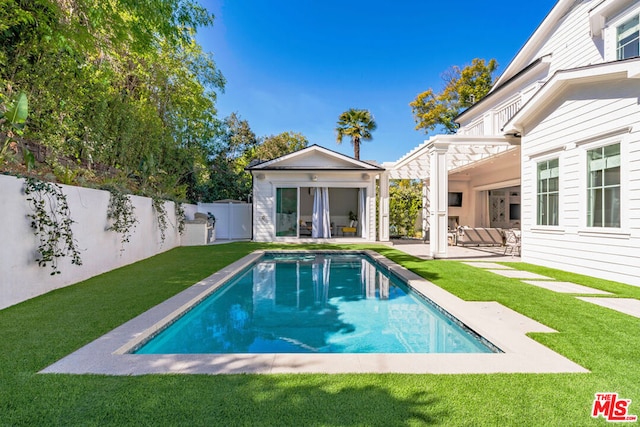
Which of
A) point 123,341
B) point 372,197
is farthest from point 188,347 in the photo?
point 372,197

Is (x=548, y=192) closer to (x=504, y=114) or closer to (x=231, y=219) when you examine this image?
(x=504, y=114)

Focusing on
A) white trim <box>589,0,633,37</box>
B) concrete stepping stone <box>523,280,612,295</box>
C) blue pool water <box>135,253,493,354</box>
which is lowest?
blue pool water <box>135,253,493,354</box>

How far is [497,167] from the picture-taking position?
527 inches

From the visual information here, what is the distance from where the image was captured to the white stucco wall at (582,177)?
5.90 meters

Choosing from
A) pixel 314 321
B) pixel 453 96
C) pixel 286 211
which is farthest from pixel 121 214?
pixel 453 96

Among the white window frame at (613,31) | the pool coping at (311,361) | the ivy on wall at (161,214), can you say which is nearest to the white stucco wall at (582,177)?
the white window frame at (613,31)

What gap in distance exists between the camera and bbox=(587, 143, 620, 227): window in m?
6.24

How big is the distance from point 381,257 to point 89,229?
317 inches

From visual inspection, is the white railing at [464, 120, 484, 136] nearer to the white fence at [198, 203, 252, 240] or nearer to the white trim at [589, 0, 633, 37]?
the white trim at [589, 0, 633, 37]

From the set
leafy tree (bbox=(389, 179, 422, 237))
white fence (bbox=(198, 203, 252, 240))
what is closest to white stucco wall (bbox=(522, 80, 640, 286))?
leafy tree (bbox=(389, 179, 422, 237))

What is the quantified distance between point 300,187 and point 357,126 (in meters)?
Answer: 9.90

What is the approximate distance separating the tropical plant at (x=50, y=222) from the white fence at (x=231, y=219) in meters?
11.6

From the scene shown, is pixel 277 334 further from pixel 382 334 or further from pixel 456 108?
pixel 456 108

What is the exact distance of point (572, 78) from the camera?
22.2 feet
